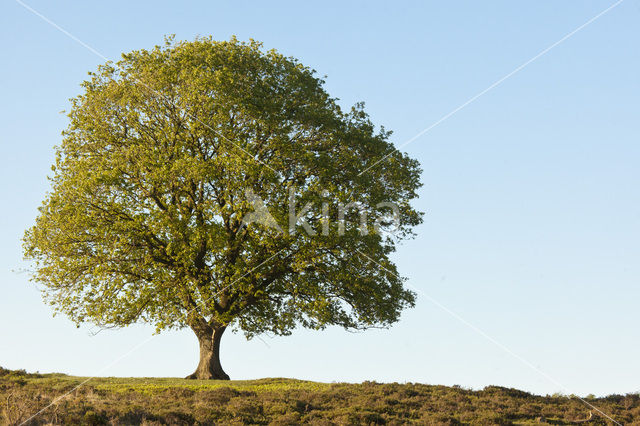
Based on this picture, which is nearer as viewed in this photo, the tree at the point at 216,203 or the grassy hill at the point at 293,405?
the grassy hill at the point at 293,405

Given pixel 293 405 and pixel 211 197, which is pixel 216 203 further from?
pixel 293 405

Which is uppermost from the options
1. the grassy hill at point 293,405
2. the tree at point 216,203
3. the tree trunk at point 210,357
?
the tree at point 216,203

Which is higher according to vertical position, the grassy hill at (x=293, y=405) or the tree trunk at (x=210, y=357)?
the tree trunk at (x=210, y=357)

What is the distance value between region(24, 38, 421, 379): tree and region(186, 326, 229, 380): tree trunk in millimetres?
87

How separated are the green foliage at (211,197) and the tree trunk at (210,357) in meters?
0.77

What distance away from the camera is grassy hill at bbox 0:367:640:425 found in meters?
19.5

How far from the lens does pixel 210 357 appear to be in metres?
31.4

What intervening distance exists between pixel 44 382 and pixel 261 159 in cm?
1628

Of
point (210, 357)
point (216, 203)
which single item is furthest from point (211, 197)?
point (210, 357)

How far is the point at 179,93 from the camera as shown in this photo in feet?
100

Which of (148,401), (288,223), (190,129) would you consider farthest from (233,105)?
(148,401)

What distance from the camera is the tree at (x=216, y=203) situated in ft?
94.4

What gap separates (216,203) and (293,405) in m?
11.5

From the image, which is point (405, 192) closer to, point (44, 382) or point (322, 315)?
point (322, 315)
